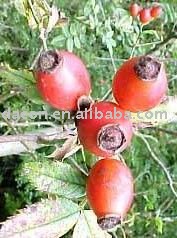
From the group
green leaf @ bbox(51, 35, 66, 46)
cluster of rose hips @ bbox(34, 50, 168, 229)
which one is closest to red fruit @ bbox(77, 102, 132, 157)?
cluster of rose hips @ bbox(34, 50, 168, 229)

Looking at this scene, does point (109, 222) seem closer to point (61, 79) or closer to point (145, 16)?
point (61, 79)

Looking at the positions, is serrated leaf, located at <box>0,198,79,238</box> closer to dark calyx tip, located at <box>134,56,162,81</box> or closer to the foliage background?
dark calyx tip, located at <box>134,56,162,81</box>

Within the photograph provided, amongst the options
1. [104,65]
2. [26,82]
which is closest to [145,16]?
[104,65]

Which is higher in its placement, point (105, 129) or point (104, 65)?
point (105, 129)

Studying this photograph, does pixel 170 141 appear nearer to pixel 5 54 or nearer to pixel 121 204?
pixel 5 54

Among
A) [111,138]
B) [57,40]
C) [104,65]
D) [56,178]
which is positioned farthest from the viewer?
[104,65]

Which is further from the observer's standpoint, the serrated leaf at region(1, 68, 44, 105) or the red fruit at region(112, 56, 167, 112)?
the serrated leaf at region(1, 68, 44, 105)
